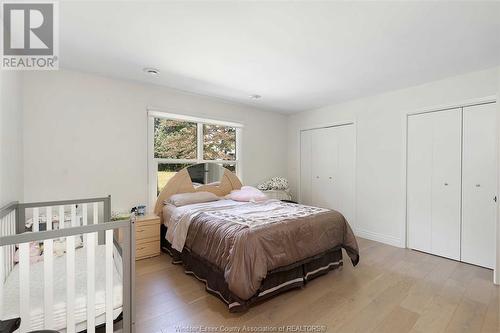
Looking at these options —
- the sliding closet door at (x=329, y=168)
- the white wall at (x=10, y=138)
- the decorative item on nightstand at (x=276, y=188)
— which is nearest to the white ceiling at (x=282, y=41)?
the white wall at (x=10, y=138)

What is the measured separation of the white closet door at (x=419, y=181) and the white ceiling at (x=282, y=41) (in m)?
0.67

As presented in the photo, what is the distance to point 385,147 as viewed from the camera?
381 cm

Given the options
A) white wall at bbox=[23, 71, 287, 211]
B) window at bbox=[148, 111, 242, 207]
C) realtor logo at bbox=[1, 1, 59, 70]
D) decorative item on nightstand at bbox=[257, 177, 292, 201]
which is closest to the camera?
realtor logo at bbox=[1, 1, 59, 70]

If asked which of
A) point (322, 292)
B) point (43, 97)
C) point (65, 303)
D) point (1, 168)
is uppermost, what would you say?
point (43, 97)

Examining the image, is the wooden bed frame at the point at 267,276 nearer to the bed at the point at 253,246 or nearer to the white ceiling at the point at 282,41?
the bed at the point at 253,246

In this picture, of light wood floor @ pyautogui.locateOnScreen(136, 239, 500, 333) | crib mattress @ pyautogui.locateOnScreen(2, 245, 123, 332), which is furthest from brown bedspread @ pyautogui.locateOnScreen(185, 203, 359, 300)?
crib mattress @ pyautogui.locateOnScreen(2, 245, 123, 332)

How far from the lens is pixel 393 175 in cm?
371

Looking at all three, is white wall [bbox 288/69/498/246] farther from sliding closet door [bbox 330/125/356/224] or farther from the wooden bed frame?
the wooden bed frame

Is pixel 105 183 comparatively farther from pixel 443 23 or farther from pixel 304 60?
pixel 443 23

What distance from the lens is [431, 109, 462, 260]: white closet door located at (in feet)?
10.3

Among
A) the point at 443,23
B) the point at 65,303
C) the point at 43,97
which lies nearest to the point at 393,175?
the point at 443,23

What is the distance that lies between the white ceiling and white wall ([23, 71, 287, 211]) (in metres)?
0.28

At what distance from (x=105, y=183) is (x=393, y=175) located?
4.32 metres

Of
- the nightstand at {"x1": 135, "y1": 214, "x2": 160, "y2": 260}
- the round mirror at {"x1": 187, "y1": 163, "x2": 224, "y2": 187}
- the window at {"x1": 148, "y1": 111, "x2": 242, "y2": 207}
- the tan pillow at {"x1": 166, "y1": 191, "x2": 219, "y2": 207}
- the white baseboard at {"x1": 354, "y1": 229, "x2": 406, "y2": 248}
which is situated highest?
the window at {"x1": 148, "y1": 111, "x2": 242, "y2": 207}
